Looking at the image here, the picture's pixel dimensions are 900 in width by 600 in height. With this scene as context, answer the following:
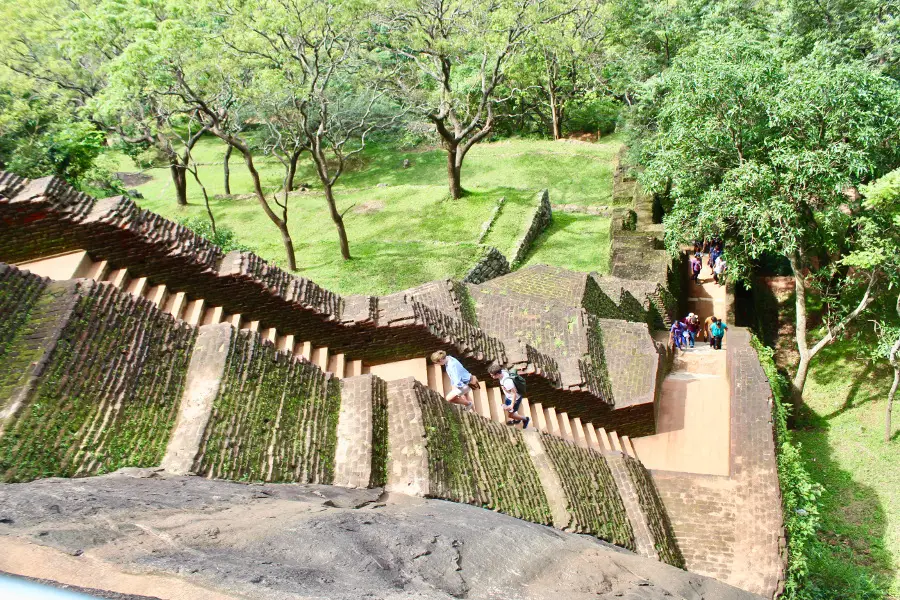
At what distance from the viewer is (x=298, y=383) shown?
281 inches

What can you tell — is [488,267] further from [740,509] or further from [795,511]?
[795,511]

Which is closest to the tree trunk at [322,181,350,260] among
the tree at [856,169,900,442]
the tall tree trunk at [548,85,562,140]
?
the tree at [856,169,900,442]

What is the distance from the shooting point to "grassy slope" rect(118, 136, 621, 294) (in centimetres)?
1761

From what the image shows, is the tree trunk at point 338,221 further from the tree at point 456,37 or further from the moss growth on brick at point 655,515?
the moss growth on brick at point 655,515

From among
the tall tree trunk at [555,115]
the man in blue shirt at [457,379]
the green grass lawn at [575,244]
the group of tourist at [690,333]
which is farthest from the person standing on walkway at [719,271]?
the tall tree trunk at [555,115]

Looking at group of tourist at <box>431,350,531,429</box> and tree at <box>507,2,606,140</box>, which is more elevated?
tree at <box>507,2,606,140</box>

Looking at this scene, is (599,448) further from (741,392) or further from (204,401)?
(204,401)

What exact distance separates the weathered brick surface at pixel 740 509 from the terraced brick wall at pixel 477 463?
100 inches

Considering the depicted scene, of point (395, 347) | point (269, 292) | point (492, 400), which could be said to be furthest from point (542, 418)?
point (269, 292)

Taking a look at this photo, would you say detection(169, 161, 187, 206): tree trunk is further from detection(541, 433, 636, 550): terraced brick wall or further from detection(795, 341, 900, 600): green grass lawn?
detection(795, 341, 900, 600): green grass lawn

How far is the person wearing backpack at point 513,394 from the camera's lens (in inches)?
355

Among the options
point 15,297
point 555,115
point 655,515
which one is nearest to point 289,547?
point 15,297

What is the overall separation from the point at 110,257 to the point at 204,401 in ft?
9.29

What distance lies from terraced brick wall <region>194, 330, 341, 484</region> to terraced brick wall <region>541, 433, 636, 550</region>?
2.75 meters
